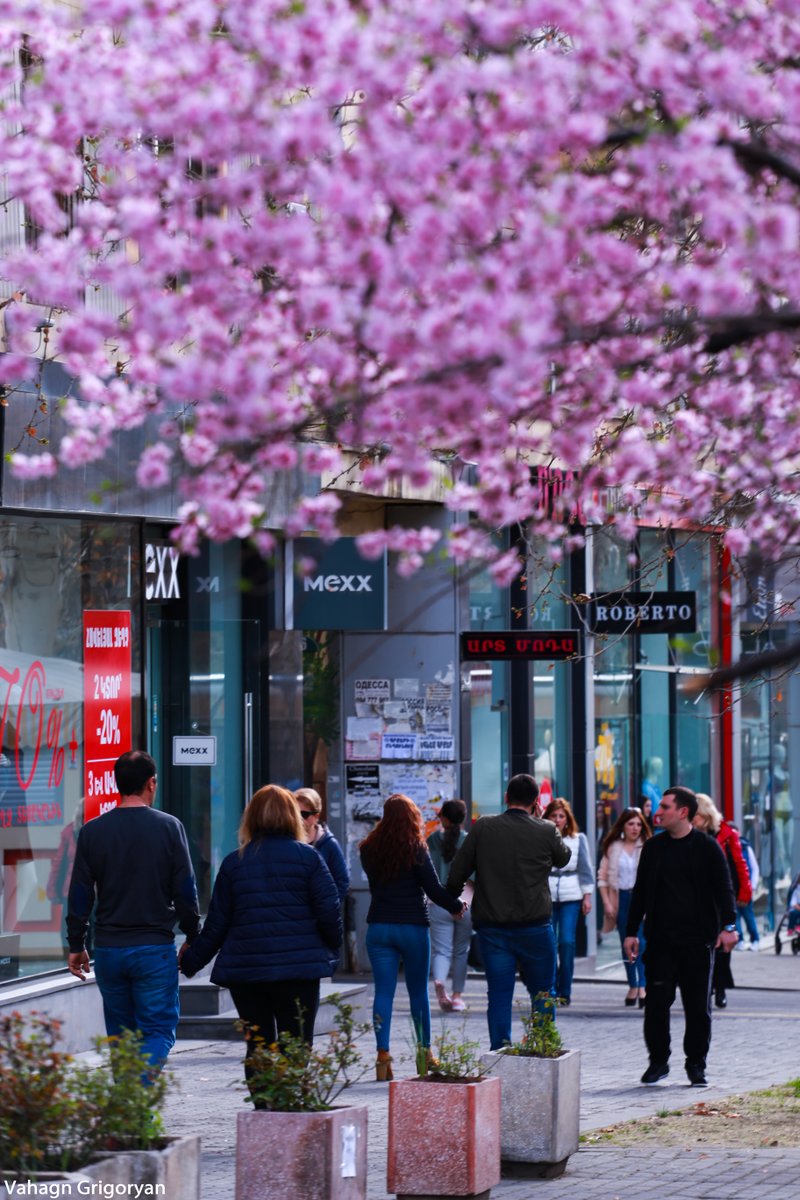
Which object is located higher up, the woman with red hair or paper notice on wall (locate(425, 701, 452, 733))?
paper notice on wall (locate(425, 701, 452, 733))

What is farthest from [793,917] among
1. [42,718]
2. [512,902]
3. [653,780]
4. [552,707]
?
[512,902]

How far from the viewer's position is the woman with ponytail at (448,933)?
17.5 metres

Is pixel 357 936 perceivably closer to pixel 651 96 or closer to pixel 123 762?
pixel 123 762

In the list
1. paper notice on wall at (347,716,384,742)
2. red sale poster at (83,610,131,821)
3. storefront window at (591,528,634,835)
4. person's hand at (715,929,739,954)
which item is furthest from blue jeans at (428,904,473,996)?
storefront window at (591,528,634,835)

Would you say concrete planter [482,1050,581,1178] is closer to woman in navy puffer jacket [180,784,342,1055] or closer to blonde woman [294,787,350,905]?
woman in navy puffer jacket [180,784,342,1055]

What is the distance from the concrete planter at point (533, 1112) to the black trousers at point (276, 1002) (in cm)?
88

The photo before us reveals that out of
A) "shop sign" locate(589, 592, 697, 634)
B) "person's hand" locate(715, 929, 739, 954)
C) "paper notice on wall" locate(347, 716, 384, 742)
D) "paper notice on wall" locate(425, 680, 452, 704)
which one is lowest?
"person's hand" locate(715, 929, 739, 954)

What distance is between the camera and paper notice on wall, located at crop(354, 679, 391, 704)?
2120 cm

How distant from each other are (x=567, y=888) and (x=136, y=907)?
765cm

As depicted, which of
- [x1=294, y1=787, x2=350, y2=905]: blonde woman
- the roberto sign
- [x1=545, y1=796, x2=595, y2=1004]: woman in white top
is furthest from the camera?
the roberto sign

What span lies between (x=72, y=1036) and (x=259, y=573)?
517cm

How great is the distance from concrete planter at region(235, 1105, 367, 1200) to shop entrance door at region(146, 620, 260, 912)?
8.53 meters

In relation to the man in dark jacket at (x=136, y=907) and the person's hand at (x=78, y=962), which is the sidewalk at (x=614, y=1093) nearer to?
the man in dark jacket at (x=136, y=907)

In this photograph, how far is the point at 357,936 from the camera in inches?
802
